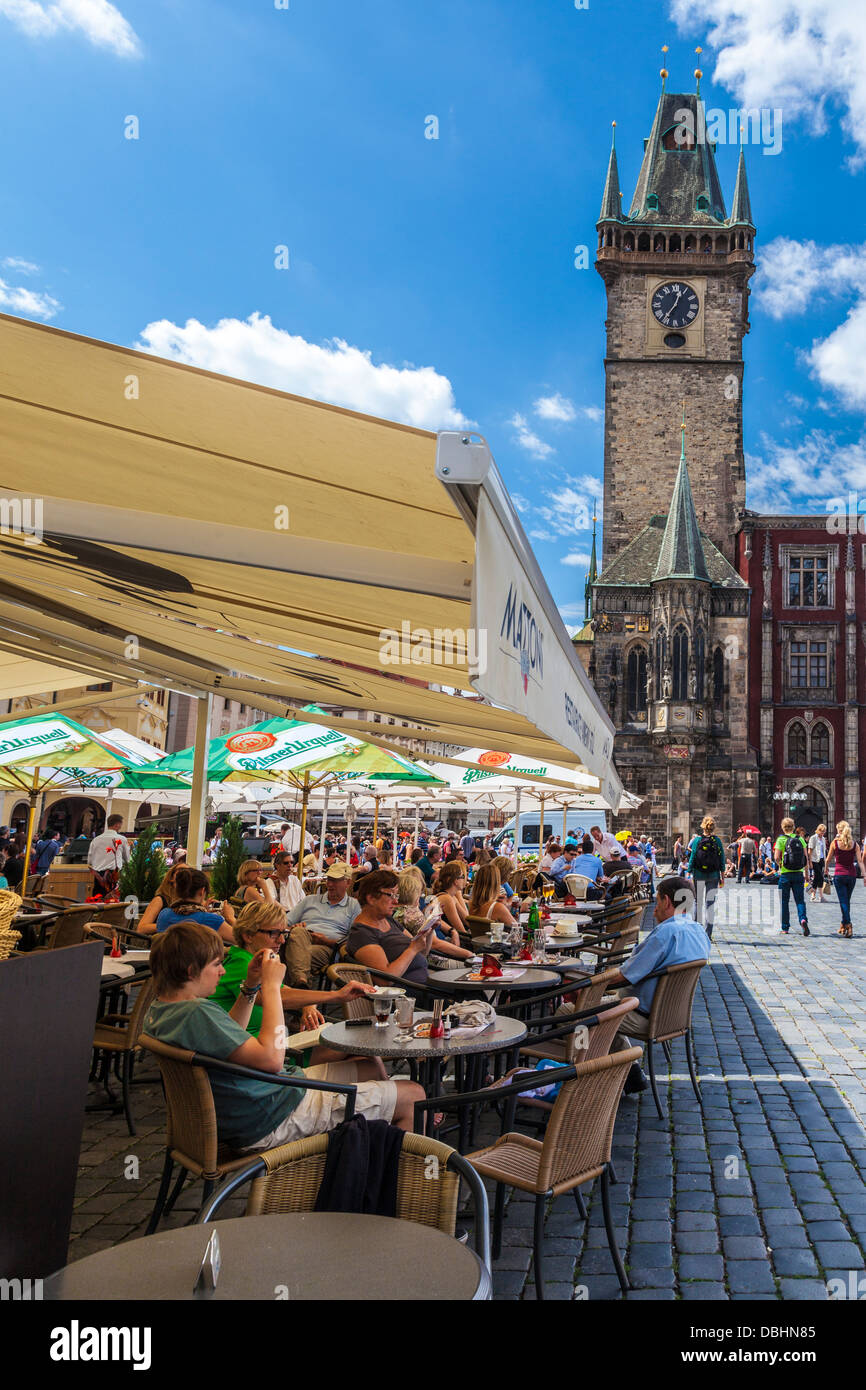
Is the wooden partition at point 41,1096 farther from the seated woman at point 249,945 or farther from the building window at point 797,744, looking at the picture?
the building window at point 797,744

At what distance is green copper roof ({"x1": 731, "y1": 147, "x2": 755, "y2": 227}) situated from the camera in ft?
167

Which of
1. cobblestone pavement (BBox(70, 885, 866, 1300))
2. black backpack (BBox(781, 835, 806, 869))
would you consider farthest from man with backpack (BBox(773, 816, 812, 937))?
cobblestone pavement (BBox(70, 885, 866, 1300))

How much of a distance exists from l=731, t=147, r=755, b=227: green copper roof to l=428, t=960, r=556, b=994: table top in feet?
172

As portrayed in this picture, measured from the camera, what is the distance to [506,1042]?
4461mm

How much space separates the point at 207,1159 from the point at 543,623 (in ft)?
7.45

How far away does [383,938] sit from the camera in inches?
245

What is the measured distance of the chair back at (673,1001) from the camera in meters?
6.06

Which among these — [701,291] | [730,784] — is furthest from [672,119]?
[730,784]

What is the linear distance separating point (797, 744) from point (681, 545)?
33.6 feet

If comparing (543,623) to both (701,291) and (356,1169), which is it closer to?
(356,1169)

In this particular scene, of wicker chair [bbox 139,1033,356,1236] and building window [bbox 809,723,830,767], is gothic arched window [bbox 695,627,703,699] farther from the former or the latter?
wicker chair [bbox 139,1033,356,1236]

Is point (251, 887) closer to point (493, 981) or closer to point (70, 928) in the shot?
point (70, 928)

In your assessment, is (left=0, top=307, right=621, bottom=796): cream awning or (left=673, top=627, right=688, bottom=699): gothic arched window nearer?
(left=0, top=307, right=621, bottom=796): cream awning

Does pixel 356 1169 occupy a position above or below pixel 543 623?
below
